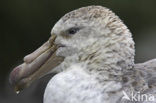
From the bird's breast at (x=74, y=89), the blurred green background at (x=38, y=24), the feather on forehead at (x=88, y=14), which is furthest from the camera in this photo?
Result: the blurred green background at (x=38, y=24)

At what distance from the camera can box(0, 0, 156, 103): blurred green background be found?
9109mm

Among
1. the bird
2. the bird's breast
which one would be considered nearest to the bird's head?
the bird

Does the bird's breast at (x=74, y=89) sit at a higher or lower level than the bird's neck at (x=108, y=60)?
lower

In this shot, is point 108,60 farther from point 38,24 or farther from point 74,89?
point 38,24

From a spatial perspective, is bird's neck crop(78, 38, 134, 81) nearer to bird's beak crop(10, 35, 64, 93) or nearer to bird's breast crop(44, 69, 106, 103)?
bird's breast crop(44, 69, 106, 103)

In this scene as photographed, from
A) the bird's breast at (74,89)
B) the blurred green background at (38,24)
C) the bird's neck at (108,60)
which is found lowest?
the blurred green background at (38,24)

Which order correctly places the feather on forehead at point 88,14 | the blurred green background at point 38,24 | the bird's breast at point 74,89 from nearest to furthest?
1. the bird's breast at point 74,89
2. the feather on forehead at point 88,14
3. the blurred green background at point 38,24

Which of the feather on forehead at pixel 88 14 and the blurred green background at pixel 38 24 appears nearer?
the feather on forehead at pixel 88 14

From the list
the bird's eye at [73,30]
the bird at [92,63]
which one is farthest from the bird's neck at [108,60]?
the bird's eye at [73,30]

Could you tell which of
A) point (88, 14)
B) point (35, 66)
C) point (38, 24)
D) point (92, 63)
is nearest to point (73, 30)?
point (88, 14)

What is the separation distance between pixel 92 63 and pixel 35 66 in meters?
0.42

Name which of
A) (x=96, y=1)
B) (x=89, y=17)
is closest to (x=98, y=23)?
(x=89, y=17)

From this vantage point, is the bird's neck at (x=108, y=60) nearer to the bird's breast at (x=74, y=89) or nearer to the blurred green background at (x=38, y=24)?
the bird's breast at (x=74, y=89)

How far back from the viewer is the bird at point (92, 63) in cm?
418
